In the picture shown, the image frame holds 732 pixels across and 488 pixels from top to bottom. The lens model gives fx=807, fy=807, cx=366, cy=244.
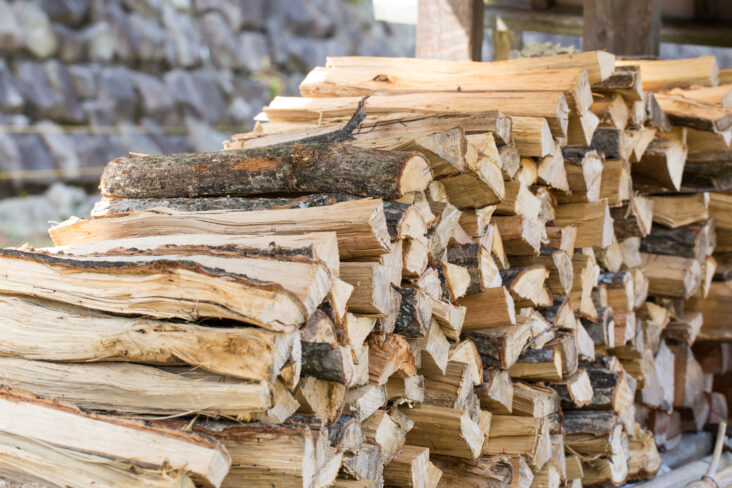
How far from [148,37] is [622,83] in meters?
5.14

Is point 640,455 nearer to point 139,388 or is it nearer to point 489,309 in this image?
point 489,309

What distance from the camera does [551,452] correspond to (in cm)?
331

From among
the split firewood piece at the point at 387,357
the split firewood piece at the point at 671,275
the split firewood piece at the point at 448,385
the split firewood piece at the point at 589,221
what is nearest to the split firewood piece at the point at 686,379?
the split firewood piece at the point at 671,275

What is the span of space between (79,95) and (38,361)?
5.17 m

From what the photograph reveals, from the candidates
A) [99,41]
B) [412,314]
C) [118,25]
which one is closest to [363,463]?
[412,314]

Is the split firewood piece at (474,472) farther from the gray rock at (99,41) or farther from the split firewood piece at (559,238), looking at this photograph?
the gray rock at (99,41)

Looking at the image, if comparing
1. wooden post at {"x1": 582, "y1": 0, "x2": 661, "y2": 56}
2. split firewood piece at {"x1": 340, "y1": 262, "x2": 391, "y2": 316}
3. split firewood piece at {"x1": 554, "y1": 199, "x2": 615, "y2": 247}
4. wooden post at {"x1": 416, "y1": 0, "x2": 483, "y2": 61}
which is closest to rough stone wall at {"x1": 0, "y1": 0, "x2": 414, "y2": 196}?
wooden post at {"x1": 416, "y1": 0, "x2": 483, "y2": 61}

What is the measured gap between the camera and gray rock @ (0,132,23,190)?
20.6 feet

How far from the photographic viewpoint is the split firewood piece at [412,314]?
2.52 meters

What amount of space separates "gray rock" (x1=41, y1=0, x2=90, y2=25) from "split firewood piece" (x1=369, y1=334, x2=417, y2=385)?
216 inches

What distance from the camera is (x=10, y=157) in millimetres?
6371

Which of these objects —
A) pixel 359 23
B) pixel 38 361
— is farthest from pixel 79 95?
pixel 38 361

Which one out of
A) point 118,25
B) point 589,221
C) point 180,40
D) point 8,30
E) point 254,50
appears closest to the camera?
point 589,221

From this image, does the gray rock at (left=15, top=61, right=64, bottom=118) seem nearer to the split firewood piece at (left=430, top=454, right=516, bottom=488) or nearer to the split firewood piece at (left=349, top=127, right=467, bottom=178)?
the split firewood piece at (left=349, top=127, right=467, bottom=178)
